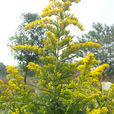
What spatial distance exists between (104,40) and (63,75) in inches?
1403

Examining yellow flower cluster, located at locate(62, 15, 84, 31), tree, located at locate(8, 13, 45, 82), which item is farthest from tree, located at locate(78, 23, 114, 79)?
yellow flower cluster, located at locate(62, 15, 84, 31)

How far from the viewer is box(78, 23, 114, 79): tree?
111 feet

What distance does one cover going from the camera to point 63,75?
1.93 m

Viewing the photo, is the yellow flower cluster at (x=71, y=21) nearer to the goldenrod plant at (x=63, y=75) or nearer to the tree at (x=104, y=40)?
the goldenrod plant at (x=63, y=75)

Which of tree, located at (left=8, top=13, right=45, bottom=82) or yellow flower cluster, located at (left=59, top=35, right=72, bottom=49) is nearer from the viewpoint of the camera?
yellow flower cluster, located at (left=59, top=35, right=72, bottom=49)

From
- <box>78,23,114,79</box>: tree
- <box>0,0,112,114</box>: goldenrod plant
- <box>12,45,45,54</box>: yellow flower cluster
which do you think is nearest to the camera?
<box>0,0,112,114</box>: goldenrod plant

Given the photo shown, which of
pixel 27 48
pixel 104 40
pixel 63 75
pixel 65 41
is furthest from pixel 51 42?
pixel 104 40

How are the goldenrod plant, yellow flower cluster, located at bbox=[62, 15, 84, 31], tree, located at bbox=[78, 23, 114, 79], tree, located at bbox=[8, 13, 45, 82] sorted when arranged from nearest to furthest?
1. the goldenrod plant
2. yellow flower cluster, located at bbox=[62, 15, 84, 31]
3. tree, located at bbox=[8, 13, 45, 82]
4. tree, located at bbox=[78, 23, 114, 79]

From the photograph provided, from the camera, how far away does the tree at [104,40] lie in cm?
3369

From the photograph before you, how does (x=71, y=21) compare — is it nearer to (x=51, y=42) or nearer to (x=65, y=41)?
(x=65, y=41)

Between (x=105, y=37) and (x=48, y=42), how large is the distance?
3623cm

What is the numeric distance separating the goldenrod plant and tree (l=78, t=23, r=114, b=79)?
106ft

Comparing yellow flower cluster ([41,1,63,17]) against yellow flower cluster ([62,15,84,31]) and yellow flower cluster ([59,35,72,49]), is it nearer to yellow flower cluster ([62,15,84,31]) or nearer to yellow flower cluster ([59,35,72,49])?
yellow flower cluster ([62,15,84,31])

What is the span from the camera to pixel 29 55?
20781 mm
